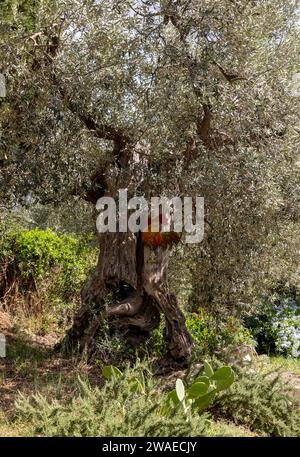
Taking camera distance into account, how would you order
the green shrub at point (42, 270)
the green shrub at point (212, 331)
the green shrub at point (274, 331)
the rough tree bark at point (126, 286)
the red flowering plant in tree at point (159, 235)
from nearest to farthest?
the red flowering plant in tree at point (159, 235)
the rough tree bark at point (126, 286)
the green shrub at point (212, 331)
the green shrub at point (42, 270)
the green shrub at point (274, 331)

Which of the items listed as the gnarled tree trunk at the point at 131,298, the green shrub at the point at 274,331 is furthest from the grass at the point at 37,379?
the green shrub at the point at 274,331

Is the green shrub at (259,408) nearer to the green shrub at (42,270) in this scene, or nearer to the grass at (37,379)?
the grass at (37,379)

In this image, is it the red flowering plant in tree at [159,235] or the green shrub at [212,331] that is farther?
the green shrub at [212,331]

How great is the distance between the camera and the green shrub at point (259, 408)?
650 centimetres

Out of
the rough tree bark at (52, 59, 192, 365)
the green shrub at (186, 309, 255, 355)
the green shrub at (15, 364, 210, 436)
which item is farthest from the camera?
the green shrub at (186, 309, 255, 355)

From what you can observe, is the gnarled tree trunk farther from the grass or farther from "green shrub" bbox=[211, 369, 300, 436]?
"green shrub" bbox=[211, 369, 300, 436]

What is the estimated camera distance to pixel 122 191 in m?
7.86

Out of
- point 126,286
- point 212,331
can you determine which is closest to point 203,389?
point 126,286

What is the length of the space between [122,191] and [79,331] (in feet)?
6.18

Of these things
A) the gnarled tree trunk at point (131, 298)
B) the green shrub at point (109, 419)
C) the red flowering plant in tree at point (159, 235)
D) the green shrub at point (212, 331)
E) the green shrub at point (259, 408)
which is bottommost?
the green shrub at point (259, 408)

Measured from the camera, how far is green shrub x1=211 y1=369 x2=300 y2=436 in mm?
6500

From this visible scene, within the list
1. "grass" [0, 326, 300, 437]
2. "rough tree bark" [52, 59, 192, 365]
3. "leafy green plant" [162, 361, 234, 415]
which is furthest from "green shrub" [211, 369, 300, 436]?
"rough tree bark" [52, 59, 192, 365]
